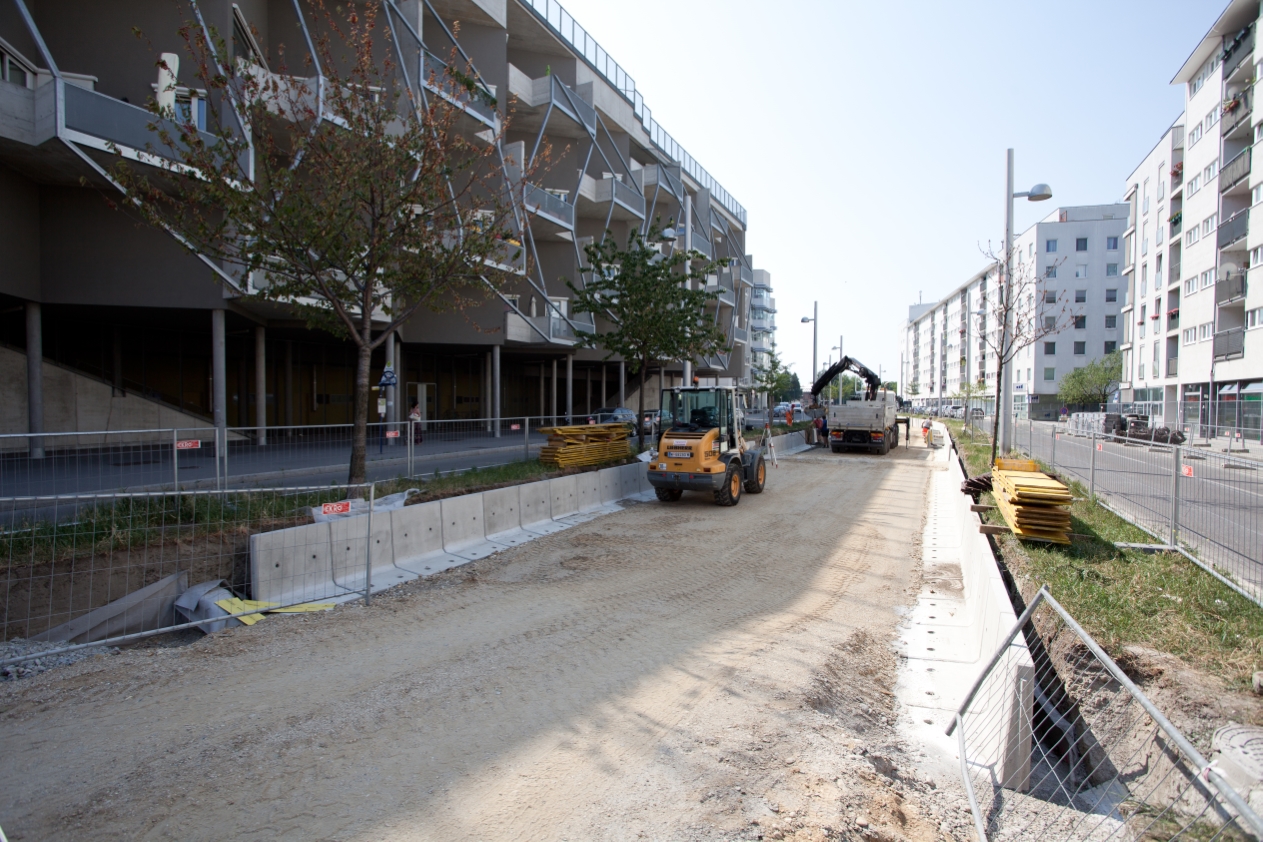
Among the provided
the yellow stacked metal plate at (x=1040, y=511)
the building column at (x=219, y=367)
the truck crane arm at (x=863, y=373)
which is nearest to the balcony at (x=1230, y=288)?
the truck crane arm at (x=863, y=373)

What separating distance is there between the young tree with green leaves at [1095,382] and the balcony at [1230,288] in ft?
71.9

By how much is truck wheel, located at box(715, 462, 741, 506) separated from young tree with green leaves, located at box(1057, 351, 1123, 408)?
52621 mm

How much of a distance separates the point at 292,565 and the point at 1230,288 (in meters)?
42.0

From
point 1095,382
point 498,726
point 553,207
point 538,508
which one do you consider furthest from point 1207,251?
point 498,726

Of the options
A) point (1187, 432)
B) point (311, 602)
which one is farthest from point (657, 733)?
point (1187, 432)

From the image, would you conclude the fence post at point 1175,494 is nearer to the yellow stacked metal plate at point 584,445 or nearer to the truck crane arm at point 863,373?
the yellow stacked metal plate at point 584,445

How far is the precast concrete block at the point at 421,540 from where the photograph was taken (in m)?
8.95

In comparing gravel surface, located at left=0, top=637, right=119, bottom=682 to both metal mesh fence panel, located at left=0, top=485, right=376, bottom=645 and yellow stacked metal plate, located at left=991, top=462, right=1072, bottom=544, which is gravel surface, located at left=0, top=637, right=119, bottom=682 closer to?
metal mesh fence panel, located at left=0, top=485, right=376, bottom=645

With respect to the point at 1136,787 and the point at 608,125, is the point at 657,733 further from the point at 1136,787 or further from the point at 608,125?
the point at 608,125

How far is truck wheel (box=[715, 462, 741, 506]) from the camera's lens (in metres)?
13.5

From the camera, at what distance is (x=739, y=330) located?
56562mm

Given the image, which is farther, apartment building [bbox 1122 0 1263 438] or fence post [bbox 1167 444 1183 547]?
apartment building [bbox 1122 0 1263 438]

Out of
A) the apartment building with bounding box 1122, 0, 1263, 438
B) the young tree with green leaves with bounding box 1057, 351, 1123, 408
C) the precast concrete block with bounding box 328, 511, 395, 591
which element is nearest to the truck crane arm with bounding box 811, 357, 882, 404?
the apartment building with bounding box 1122, 0, 1263, 438

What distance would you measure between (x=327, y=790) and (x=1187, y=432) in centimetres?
3612
